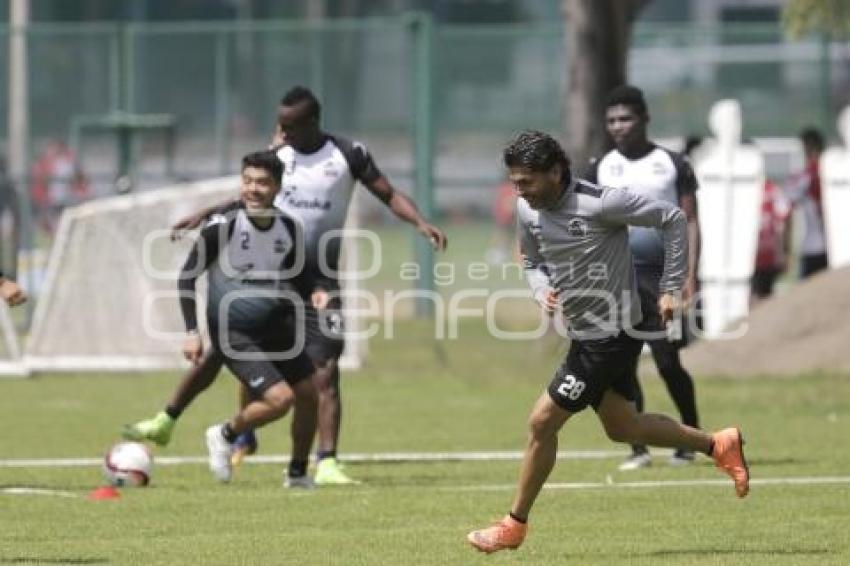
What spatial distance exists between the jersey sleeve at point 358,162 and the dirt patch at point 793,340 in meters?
7.93

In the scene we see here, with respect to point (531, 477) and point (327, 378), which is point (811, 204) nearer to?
point (327, 378)

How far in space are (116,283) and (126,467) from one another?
934 centimetres

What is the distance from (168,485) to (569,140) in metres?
11.5

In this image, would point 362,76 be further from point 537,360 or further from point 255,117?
point 537,360

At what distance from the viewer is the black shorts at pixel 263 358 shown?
531 inches

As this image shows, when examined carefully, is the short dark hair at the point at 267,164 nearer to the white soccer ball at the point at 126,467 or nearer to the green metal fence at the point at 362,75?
the white soccer ball at the point at 126,467

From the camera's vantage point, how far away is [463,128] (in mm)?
31641

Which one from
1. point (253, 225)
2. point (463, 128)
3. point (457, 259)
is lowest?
point (457, 259)

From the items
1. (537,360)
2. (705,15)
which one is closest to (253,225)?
(537,360)

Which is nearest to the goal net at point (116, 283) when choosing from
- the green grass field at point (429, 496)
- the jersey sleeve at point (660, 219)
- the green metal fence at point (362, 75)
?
the green grass field at point (429, 496)

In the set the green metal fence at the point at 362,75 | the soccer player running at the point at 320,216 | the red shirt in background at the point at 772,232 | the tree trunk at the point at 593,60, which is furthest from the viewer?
the green metal fence at the point at 362,75

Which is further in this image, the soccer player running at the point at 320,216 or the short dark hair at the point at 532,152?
the soccer player running at the point at 320,216

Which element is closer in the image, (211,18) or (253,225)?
(253,225)

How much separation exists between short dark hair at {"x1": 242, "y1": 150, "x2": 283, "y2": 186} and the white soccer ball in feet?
5.90
